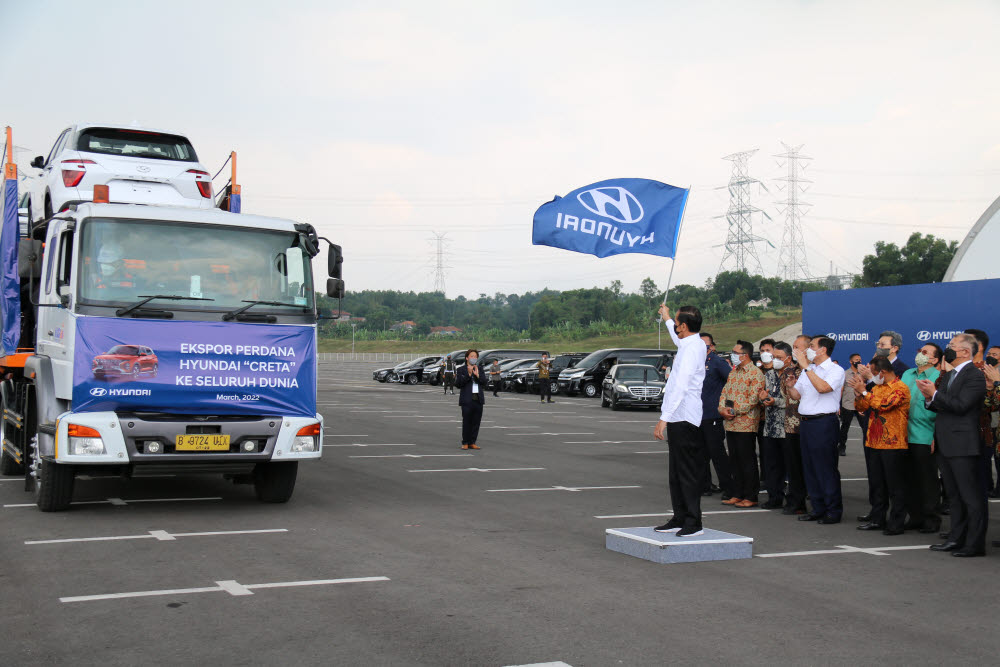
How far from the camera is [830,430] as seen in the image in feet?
32.4

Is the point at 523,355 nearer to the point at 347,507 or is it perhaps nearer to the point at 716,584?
the point at 347,507

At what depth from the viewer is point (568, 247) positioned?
11250mm

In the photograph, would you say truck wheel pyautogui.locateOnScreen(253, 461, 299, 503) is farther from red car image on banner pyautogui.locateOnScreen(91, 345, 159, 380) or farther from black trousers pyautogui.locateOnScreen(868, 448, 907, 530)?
black trousers pyautogui.locateOnScreen(868, 448, 907, 530)

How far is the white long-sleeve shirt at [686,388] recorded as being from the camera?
798cm

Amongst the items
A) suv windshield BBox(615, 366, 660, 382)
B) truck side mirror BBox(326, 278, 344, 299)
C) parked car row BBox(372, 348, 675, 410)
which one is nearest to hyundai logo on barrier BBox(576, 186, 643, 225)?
truck side mirror BBox(326, 278, 344, 299)

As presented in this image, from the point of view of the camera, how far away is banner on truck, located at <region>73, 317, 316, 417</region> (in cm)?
908

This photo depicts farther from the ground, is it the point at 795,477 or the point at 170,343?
the point at 170,343

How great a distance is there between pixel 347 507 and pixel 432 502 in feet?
3.37

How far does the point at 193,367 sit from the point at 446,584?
384cm

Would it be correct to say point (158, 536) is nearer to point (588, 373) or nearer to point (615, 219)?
point (615, 219)

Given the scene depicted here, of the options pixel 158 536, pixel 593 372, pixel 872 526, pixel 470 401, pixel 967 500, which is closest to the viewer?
pixel 967 500

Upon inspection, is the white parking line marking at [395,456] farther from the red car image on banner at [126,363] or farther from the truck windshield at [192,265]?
the red car image on banner at [126,363]

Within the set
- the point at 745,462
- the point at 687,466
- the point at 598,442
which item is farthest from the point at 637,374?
the point at 687,466

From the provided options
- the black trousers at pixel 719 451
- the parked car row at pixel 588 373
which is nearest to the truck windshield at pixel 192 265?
the black trousers at pixel 719 451
